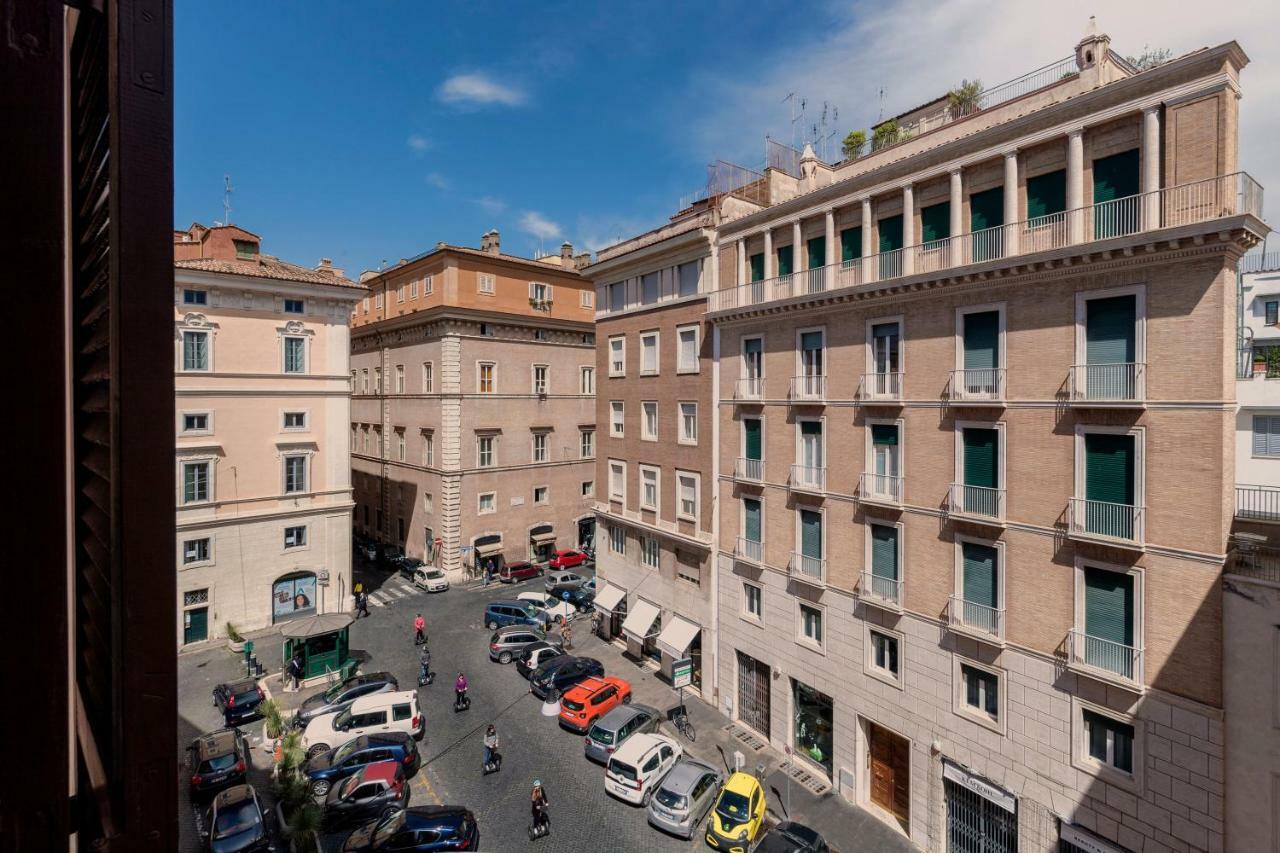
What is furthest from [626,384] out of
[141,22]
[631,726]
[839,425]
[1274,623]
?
[141,22]

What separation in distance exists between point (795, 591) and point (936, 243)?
12540 millimetres

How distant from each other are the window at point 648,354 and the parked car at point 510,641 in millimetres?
13676

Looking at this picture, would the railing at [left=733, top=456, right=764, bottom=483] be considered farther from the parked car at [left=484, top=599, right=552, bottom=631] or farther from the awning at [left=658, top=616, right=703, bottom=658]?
the parked car at [left=484, top=599, right=552, bottom=631]

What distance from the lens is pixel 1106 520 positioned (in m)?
14.8

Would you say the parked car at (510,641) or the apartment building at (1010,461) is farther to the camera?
the parked car at (510,641)

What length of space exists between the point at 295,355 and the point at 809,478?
1093 inches

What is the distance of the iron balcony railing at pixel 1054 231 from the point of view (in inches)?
516

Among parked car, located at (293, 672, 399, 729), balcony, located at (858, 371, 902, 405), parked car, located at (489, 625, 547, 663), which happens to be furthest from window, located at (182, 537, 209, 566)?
balcony, located at (858, 371, 902, 405)

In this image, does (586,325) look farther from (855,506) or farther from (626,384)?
(855,506)

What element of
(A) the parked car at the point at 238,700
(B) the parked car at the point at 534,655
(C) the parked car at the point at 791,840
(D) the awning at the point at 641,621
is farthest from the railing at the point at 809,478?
(A) the parked car at the point at 238,700

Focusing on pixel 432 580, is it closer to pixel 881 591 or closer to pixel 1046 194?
pixel 881 591

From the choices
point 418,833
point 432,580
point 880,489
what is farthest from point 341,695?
point 880,489

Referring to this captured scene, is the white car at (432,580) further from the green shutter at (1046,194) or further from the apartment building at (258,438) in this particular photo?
the green shutter at (1046,194)

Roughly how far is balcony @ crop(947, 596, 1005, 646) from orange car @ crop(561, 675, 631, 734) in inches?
525
